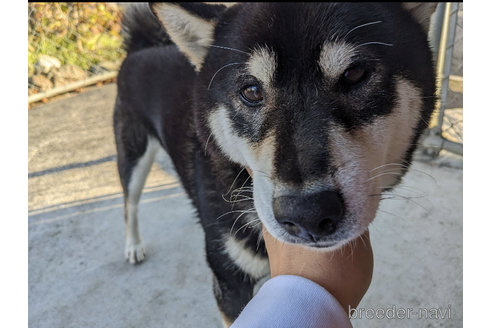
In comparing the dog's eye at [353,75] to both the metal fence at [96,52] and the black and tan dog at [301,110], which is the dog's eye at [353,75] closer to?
the black and tan dog at [301,110]

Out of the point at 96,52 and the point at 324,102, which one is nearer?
the point at 324,102

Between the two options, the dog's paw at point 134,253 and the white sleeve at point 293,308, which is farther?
the dog's paw at point 134,253

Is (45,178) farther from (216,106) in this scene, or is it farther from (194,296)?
(216,106)

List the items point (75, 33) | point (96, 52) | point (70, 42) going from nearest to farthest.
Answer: point (75, 33)
point (70, 42)
point (96, 52)

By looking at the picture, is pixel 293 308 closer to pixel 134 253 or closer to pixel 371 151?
pixel 371 151

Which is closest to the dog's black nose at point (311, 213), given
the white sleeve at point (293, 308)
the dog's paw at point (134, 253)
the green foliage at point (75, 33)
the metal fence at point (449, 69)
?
the white sleeve at point (293, 308)

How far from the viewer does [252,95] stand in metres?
1.17

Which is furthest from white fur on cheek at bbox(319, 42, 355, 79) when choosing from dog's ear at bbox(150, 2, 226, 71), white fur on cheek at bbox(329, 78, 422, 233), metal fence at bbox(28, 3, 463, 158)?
metal fence at bbox(28, 3, 463, 158)

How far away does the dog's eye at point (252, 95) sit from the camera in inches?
45.3

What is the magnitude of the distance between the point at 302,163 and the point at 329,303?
14.4 inches

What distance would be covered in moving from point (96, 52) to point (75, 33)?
434 mm

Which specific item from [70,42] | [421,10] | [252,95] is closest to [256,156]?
[252,95]

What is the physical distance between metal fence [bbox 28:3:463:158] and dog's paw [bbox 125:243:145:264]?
4.69 ft

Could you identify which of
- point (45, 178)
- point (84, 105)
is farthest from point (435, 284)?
point (84, 105)
